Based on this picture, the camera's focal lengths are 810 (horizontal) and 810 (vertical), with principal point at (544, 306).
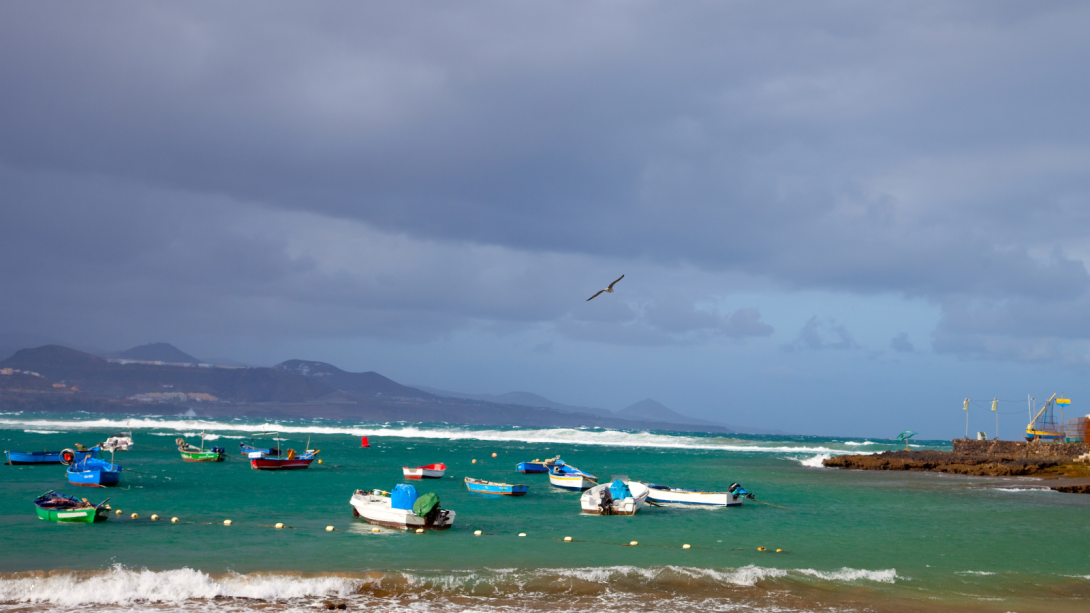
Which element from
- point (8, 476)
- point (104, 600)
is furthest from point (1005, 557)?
point (8, 476)

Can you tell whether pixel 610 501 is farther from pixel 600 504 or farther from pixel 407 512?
pixel 407 512

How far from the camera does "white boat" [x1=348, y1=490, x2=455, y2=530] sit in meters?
26.7

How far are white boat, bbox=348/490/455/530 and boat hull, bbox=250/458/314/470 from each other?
1006 inches

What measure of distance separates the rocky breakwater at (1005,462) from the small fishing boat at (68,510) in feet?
156

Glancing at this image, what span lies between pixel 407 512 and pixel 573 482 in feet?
57.5

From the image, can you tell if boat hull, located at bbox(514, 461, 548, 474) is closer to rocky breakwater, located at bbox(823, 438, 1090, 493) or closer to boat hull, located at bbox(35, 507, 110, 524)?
rocky breakwater, located at bbox(823, 438, 1090, 493)

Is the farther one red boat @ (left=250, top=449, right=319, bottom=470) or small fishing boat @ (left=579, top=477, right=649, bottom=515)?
red boat @ (left=250, top=449, right=319, bottom=470)

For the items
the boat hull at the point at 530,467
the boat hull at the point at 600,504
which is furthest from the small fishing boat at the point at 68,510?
the boat hull at the point at 530,467

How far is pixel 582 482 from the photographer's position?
42531mm

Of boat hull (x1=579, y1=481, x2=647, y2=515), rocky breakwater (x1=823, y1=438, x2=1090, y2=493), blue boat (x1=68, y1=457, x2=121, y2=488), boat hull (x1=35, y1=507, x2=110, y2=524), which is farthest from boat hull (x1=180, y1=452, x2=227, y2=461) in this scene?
rocky breakwater (x1=823, y1=438, x2=1090, y2=493)

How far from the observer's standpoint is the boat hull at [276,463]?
169 feet

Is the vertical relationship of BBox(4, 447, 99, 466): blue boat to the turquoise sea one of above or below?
below

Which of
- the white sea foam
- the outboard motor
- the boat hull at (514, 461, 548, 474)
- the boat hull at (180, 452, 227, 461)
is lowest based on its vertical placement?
the boat hull at (180, 452, 227, 461)

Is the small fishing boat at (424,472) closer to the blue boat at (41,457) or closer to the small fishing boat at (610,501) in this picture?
the small fishing boat at (610,501)
